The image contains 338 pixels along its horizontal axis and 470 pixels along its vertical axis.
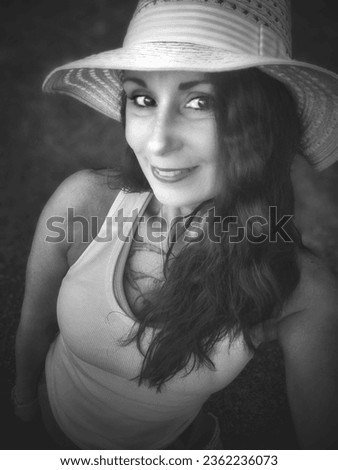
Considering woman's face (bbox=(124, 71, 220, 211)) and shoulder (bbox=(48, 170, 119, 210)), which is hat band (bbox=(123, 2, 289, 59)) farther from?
shoulder (bbox=(48, 170, 119, 210))

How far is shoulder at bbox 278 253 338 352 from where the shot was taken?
944mm

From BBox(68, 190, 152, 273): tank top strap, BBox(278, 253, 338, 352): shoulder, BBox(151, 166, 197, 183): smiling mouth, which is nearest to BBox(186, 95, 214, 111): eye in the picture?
BBox(151, 166, 197, 183): smiling mouth

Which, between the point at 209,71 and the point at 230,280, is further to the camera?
the point at 230,280

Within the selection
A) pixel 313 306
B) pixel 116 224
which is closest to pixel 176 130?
pixel 116 224

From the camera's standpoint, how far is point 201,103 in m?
0.76

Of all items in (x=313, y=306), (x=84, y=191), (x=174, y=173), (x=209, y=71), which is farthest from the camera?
(x=84, y=191)

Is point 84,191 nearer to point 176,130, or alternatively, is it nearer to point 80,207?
point 80,207

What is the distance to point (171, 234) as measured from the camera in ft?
3.43

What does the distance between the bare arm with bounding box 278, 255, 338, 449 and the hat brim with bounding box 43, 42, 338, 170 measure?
0.30 metres

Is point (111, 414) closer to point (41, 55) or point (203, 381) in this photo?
point (203, 381)

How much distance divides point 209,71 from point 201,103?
10 cm

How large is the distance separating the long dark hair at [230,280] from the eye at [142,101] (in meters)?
0.22

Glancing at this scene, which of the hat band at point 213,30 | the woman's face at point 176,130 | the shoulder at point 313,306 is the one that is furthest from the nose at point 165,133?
the shoulder at point 313,306
